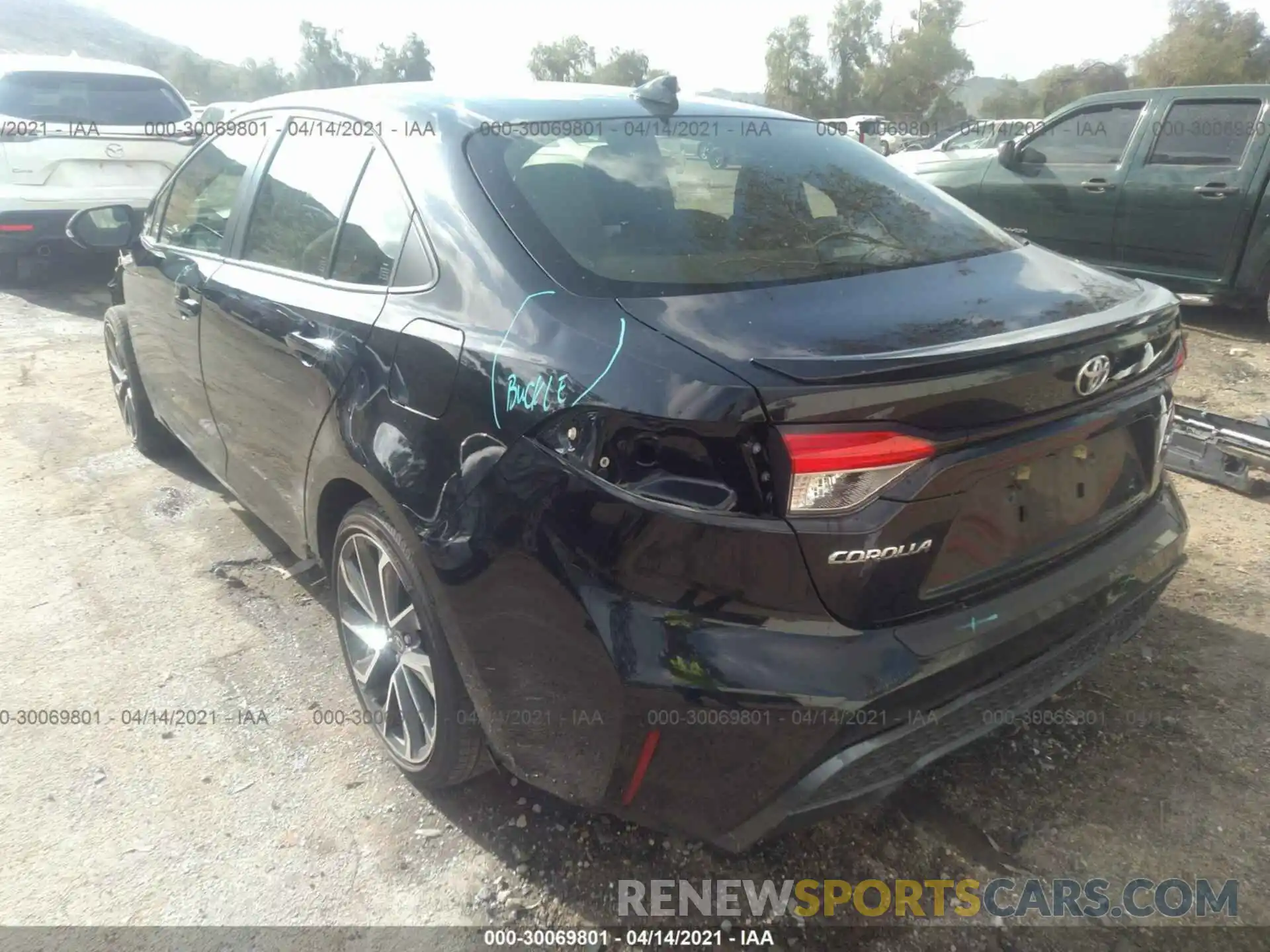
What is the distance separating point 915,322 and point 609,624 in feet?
2.69

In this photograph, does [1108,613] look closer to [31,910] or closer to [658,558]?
[658,558]

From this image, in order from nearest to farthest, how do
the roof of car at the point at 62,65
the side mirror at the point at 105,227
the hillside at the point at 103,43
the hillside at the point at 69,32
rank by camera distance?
the side mirror at the point at 105,227 < the roof of car at the point at 62,65 < the hillside at the point at 103,43 < the hillside at the point at 69,32

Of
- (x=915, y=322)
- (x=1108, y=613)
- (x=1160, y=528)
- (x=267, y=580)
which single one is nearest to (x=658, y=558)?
(x=915, y=322)

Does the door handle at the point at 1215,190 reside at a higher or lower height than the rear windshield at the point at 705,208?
lower

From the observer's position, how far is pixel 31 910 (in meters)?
2.08

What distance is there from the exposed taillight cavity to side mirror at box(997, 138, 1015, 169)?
6.37 meters

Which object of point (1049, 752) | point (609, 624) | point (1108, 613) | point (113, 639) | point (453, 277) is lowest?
point (113, 639)

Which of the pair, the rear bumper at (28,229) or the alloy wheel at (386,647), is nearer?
the alloy wheel at (386,647)

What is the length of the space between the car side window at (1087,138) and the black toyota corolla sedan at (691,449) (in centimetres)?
506

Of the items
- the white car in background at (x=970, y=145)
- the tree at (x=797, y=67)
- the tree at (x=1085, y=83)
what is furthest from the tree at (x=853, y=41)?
the white car in background at (x=970, y=145)

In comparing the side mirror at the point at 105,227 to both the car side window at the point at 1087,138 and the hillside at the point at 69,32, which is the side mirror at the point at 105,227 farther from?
the hillside at the point at 69,32

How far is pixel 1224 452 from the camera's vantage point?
3.76 m

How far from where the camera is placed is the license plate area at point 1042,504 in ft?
5.55

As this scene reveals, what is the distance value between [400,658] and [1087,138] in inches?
267
